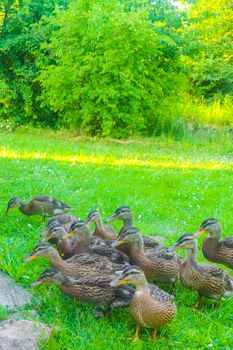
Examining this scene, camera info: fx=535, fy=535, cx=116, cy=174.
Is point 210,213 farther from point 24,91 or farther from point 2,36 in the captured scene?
point 2,36

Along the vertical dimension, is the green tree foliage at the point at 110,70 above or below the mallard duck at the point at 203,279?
above

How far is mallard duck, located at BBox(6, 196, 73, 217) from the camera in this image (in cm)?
733

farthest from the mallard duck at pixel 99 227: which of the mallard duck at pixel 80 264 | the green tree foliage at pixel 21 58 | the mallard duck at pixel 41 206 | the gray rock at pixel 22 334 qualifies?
the green tree foliage at pixel 21 58

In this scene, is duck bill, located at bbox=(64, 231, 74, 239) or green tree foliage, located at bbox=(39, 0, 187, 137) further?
green tree foliage, located at bbox=(39, 0, 187, 137)

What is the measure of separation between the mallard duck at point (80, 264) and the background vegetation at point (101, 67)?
9.54m

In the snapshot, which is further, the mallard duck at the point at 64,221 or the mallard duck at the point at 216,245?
the mallard duck at the point at 64,221

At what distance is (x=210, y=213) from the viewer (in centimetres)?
800

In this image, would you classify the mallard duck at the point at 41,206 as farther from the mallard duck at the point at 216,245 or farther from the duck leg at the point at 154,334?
the duck leg at the point at 154,334

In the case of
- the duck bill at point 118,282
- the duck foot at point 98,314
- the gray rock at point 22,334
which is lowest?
the duck foot at point 98,314

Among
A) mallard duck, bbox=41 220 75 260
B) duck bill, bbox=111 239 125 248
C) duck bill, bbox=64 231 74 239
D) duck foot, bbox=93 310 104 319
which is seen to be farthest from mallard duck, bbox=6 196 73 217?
duck foot, bbox=93 310 104 319

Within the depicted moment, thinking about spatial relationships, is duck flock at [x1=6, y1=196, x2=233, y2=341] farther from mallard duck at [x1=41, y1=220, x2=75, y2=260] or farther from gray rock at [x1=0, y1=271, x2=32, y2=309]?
gray rock at [x1=0, y1=271, x2=32, y2=309]

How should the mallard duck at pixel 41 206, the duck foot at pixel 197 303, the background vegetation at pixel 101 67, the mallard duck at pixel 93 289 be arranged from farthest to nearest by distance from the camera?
the background vegetation at pixel 101 67
the mallard duck at pixel 41 206
the duck foot at pixel 197 303
the mallard duck at pixel 93 289

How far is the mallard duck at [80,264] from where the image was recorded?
4.97 meters

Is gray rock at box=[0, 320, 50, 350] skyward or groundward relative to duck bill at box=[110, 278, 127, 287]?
groundward
